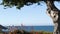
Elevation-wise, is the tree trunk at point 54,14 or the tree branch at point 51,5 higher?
the tree branch at point 51,5

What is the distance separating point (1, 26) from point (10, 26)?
3.59m

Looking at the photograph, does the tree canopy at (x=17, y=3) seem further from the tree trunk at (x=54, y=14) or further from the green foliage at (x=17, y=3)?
the tree trunk at (x=54, y=14)

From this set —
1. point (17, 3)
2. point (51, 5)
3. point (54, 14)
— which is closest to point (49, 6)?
point (51, 5)

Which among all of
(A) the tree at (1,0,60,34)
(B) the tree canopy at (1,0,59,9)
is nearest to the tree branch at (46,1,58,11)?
(A) the tree at (1,0,60,34)

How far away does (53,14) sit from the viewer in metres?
11.2

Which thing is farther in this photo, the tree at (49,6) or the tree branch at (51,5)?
the tree branch at (51,5)

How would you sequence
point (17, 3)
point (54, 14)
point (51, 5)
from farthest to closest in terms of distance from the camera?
1. point (17, 3)
2. point (51, 5)
3. point (54, 14)

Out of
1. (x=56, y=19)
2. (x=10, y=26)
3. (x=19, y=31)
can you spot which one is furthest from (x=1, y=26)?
(x=56, y=19)

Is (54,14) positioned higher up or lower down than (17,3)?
lower down

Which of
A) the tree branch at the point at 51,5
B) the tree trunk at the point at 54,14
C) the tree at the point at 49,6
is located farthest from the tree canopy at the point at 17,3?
the tree trunk at the point at 54,14

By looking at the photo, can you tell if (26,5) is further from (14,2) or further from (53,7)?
(53,7)

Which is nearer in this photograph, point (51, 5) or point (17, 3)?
point (51, 5)

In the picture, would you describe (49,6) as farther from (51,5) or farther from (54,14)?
(54,14)

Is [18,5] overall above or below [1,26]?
above
